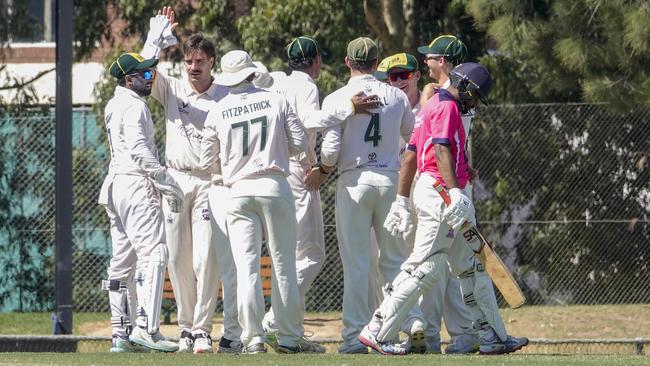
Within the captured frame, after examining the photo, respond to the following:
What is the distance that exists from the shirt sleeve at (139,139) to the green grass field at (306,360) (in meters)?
1.48

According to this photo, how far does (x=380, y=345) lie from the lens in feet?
34.7

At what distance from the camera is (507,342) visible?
10.6m

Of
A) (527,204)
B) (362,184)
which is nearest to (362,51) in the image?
(362,184)

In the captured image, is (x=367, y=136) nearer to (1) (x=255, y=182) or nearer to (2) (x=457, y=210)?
(1) (x=255, y=182)

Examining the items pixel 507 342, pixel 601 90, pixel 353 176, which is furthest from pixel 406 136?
pixel 601 90

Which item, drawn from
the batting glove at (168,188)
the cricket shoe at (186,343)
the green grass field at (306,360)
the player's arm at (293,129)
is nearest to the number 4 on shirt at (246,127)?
the player's arm at (293,129)

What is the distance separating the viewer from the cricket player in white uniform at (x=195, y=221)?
11398 mm

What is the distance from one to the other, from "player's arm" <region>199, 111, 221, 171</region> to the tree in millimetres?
6301

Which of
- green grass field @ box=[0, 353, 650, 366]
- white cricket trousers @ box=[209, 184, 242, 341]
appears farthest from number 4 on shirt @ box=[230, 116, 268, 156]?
green grass field @ box=[0, 353, 650, 366]

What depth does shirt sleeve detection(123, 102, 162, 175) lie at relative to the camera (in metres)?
11.1

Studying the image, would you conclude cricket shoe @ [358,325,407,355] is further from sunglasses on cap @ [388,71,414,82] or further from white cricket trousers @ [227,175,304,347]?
sunglasses on cap @ [388,71,414,82]

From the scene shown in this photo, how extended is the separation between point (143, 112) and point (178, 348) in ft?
6.00

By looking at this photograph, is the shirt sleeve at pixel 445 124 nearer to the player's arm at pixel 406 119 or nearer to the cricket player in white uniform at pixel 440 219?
the cricket player in white uniform at pixel 440 219

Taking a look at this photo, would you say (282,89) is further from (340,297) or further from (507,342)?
(340,297)
